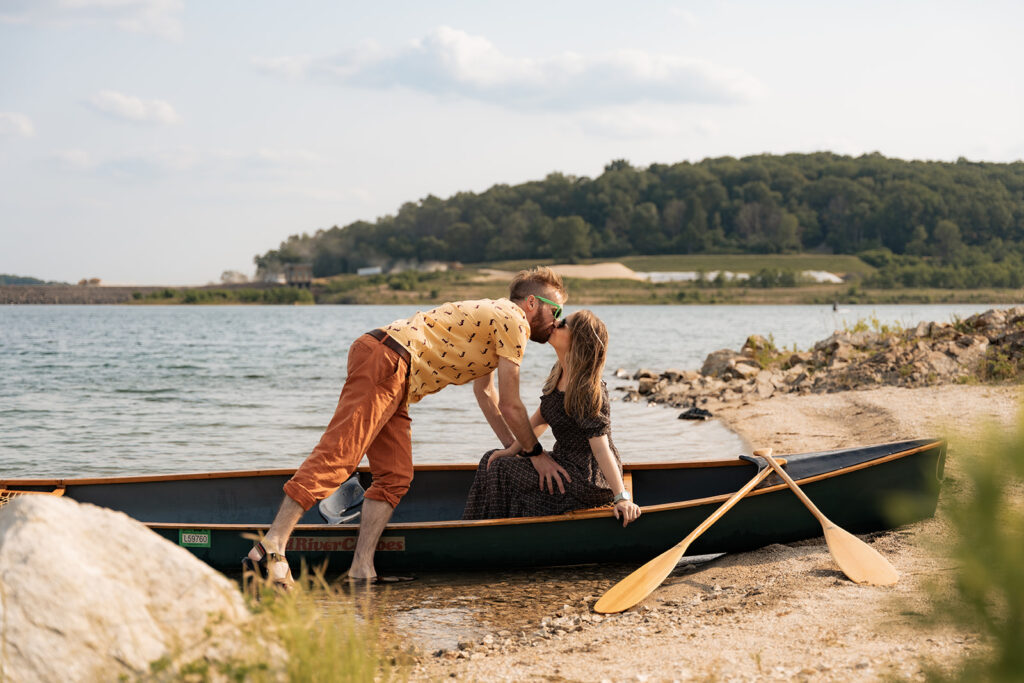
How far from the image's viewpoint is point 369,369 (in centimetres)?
518

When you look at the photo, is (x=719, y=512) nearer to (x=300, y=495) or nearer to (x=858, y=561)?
(x=858, y=561)

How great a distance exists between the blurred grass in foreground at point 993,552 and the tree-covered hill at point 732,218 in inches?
3533

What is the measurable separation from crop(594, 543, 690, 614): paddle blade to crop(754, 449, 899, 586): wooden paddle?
0.85 metres

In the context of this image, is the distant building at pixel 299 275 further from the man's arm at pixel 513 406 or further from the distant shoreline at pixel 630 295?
the man's arm at pixel 513 406

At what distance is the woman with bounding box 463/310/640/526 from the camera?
17.0 feet

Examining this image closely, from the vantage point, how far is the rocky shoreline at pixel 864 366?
12086 mm

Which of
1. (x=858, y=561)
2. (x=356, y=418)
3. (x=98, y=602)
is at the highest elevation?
(x=356, y=418)

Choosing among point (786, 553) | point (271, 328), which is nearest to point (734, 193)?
point (271, 328)

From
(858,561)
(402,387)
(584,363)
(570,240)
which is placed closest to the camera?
(858,561)

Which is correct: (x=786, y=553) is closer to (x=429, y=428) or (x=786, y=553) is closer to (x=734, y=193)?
(x=429, y=428)

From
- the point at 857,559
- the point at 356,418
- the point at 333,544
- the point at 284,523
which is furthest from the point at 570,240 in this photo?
the point at 284,523

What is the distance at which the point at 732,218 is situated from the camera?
11462cm

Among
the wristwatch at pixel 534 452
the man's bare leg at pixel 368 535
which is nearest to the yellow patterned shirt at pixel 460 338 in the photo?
the wristwatch at pixel 534 452

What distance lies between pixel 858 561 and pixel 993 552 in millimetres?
3390
